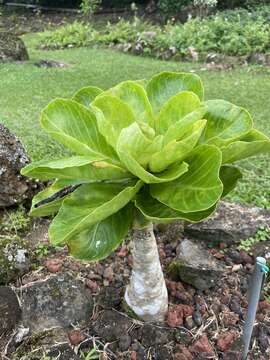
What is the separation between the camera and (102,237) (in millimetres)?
1381

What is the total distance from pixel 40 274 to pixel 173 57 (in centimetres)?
738

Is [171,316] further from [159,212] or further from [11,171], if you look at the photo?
[11,171]

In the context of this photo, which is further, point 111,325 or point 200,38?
point 200,38

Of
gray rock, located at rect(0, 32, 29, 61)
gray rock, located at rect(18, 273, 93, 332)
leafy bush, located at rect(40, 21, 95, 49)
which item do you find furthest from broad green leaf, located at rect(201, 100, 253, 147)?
leafy bush, located at rect(40, 21, 95, 49)

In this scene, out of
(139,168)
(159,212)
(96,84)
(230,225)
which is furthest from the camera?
(96,84)

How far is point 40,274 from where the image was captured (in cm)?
205

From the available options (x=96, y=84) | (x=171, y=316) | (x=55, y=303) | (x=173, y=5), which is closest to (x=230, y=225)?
(x=171, y=316)

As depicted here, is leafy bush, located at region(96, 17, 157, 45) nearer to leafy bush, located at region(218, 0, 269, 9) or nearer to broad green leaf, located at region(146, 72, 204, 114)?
leafy bush, located at region(218, 0, 269, 9)

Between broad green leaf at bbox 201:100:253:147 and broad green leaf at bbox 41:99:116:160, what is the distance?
0.96ft

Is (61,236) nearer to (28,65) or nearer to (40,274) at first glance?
(40,274)

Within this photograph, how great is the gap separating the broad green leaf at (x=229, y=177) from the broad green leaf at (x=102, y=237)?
0.99 feet

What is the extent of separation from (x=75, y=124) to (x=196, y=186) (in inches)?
16.1

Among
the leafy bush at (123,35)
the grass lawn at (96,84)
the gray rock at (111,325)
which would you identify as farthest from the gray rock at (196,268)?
the leafy bush at (123,35)

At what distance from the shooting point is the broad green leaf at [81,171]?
49.6 inches
